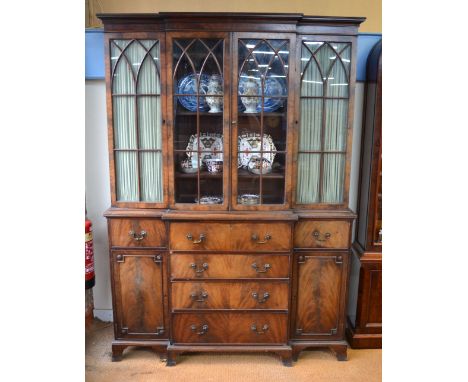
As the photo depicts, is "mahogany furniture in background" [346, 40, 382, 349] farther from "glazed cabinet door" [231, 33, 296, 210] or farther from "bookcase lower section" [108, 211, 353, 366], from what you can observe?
"glazed cabinet door" [231, 33, 296, 210]

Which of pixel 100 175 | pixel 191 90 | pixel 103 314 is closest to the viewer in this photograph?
pixel 191 90

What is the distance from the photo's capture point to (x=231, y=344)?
1.97 meters

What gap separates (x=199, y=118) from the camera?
6.16 feet

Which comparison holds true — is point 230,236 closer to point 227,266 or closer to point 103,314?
point 227,266

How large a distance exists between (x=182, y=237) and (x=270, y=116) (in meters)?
0.80

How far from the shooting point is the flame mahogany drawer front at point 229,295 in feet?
6.31

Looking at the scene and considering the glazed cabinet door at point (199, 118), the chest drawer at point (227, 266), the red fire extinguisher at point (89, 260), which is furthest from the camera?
the red fire extinguisher at point (89, 260)

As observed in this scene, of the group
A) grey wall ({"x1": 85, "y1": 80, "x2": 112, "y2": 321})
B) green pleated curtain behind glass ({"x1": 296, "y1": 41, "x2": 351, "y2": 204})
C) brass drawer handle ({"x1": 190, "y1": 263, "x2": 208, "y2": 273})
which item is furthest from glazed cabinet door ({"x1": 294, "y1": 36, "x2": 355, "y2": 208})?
grey wall ({"x1": 85, "y1": 80, "x2": 112, "y2": 321})

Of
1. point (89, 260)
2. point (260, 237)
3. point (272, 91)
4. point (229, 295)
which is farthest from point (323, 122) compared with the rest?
point (89, 260)

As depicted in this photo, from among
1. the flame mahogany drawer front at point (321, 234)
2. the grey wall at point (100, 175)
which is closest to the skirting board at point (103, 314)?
the grey wall at point (100, 175)

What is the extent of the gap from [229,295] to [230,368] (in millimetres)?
419

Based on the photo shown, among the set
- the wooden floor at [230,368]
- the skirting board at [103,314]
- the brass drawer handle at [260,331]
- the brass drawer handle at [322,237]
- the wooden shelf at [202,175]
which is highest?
the wooden shelf at [202,175]

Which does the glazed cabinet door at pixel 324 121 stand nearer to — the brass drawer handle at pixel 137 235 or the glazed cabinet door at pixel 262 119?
the glazed cabinet door at pixel 262 119
